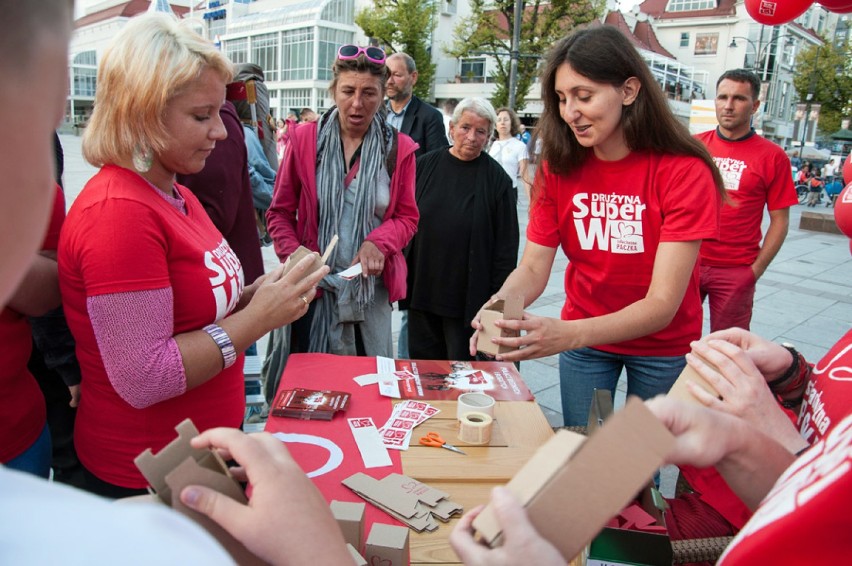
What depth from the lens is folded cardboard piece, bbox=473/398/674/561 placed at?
67 centimetres

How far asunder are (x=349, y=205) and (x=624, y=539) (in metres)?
2.12

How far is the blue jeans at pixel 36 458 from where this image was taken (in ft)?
5.35

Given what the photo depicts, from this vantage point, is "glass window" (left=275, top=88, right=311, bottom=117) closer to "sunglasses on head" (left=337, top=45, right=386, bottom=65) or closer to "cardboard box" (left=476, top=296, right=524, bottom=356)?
"sunglasses on head" (left=337, top=45, right=386, bottom=65)

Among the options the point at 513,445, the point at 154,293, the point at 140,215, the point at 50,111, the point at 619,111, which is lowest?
the point at 513,445

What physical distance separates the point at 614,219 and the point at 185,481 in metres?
1.82

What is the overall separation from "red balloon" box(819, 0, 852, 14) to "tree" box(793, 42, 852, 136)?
2595 centimetres

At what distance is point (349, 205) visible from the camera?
115 inches

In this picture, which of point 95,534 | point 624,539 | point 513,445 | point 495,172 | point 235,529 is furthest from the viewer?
point 495,172

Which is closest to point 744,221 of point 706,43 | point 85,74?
point 706,43

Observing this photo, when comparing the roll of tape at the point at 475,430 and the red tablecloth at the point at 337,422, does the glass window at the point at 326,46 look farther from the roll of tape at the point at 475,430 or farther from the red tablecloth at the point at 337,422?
the roll of tape at the point at 475,430

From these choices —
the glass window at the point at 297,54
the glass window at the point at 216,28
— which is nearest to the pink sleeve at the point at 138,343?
the glass window at the point at 297,54

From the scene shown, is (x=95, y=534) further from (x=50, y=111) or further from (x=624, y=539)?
(x=624, y=539)

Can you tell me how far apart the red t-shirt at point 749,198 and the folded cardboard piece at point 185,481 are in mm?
3834

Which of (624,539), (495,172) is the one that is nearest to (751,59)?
(495,172)
